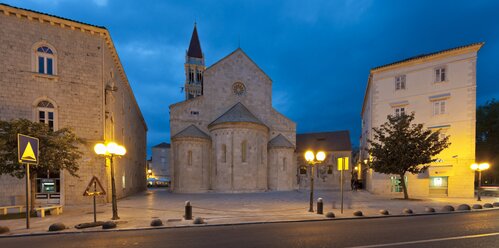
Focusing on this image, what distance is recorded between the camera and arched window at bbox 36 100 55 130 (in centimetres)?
1636

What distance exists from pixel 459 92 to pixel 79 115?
3136cm

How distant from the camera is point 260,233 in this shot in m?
8.88

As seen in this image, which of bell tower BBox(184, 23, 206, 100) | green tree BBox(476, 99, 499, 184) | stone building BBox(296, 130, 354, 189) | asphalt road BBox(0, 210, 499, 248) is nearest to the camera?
asphalt road BBox(0, 210, 499, 248)

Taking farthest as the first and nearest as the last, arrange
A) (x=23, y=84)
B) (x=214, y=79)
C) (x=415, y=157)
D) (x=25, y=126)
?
1. (x=214, y=79)
2. (x=415, y=157)
3. (x=23, y=84)
4. (x=25, y=126)

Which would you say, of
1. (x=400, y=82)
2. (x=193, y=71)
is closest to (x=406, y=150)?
(x=400, y=82)

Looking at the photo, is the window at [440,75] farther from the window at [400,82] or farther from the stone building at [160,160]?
the stone building at [160,160]

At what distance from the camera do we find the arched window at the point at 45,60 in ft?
53.9

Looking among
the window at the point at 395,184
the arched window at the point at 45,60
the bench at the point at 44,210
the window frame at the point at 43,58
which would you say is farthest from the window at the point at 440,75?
the arched window at the point at 45,60

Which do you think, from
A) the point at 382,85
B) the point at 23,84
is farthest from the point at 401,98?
the point at 23,84

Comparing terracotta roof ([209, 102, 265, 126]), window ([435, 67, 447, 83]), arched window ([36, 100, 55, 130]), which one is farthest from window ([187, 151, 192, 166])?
window ([435, 67, 447, 83])

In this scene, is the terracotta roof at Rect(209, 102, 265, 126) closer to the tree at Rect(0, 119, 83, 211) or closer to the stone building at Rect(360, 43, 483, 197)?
the stone building at Rect(360, 43, 483, 197)

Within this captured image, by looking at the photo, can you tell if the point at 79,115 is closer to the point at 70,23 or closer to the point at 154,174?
the point at 70,23

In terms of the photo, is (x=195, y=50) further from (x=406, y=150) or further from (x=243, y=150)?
(x=406, y=150)

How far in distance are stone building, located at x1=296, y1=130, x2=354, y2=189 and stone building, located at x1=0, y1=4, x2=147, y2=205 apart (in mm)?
32471
